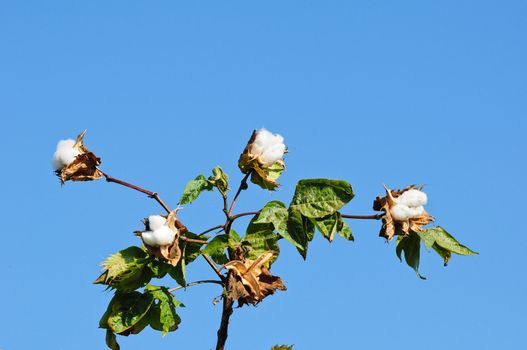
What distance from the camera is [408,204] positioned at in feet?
9.70

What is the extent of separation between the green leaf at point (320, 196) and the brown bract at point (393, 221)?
0.43 feet

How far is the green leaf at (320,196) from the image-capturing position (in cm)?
293

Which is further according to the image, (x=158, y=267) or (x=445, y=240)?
(x=445, y=240)

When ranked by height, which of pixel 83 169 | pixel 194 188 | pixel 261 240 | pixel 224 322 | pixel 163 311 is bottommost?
pixel 224 322

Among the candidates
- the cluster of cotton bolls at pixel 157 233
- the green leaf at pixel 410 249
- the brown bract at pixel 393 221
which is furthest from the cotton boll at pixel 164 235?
the green leaf at pixel 410 249

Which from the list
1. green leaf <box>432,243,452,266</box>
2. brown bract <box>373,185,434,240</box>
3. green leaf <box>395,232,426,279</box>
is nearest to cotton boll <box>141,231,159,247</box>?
brown bract <box>373,185,434,240</box>

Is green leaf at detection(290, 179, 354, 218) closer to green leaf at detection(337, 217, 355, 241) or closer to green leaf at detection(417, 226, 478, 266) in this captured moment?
green leaf at detection(337, 217, 355, 241)

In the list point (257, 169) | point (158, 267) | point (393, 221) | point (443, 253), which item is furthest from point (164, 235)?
point (443, 253)

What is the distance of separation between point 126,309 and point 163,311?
13 cm

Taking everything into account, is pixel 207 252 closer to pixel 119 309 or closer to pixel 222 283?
pixel 222 283

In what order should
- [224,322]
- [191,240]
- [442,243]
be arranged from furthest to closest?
1. [442,243]
2. [224,322]
3. [191,240]

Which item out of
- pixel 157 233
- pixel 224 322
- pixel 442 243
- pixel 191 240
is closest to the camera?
pixel 157 233

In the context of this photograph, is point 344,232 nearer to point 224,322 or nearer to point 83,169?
point 224,322

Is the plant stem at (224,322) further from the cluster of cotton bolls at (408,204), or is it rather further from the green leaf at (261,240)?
the cluster of cotton bolls at (408,204)
